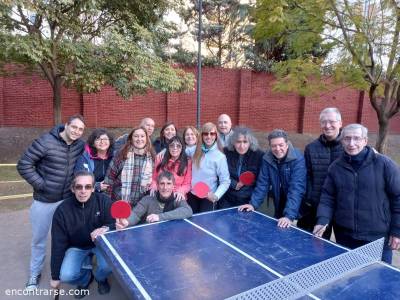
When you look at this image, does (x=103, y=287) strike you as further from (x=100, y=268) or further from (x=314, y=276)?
(x=314, y=276)

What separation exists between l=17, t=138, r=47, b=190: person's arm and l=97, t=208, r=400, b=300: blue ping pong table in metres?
0.96

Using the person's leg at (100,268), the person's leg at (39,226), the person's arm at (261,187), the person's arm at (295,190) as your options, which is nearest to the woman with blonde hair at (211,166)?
the person's arm at (261,187)

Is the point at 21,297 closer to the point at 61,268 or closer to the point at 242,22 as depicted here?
the point at 61,268

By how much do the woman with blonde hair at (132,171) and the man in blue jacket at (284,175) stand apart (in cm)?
134

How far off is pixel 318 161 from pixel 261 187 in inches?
26.6

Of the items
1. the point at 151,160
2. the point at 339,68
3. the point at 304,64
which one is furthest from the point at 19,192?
the point at 339,68

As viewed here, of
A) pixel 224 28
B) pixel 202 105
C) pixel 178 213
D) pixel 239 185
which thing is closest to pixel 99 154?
pixel 178 213

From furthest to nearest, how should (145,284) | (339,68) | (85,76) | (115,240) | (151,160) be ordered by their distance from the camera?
(85,76), (339,68), (151,160), (115,240), (145,284)

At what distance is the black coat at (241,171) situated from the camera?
3.83 m

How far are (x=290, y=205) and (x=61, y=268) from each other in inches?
92.8

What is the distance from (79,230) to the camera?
315 centimetres

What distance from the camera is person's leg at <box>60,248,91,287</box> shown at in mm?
3061

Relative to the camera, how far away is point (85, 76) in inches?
323

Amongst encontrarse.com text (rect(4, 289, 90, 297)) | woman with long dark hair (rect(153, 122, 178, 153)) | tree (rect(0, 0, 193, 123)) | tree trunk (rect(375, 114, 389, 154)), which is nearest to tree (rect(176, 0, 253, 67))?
tree (rect(0, 0, 193, 123))
